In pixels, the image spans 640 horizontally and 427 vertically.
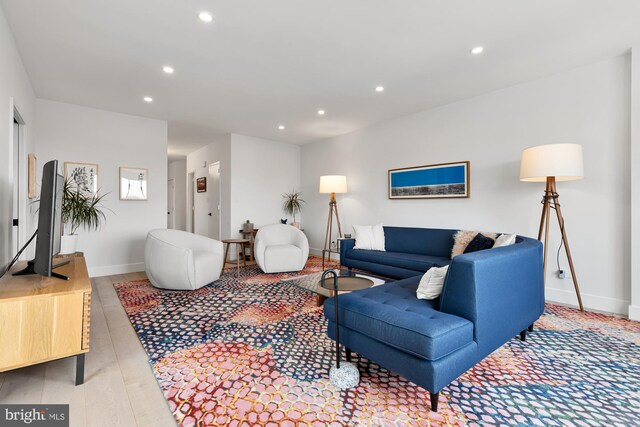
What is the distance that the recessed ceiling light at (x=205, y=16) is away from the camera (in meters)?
2.35

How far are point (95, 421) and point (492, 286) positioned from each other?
2206 mm

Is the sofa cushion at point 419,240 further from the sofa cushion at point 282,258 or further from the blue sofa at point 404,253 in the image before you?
the sofa cushion at point 282,258

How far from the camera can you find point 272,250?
4660 millimetres

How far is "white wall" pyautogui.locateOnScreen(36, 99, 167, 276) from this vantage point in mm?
4312

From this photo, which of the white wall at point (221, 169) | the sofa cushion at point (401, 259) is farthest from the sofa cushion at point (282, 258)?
the white wall at point (221, 169)

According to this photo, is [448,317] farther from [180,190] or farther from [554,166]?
[180,190]

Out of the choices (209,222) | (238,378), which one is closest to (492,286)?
(238,378)

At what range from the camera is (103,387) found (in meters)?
1.77

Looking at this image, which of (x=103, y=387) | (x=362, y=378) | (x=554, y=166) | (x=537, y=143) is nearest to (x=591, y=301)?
(x=554, y=166)

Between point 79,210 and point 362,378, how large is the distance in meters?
4.23

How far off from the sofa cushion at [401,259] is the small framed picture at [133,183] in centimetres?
351

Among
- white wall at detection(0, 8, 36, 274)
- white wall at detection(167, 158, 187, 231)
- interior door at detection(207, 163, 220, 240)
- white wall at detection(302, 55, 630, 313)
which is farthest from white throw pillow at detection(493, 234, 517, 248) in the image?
white wall at detection(167, 158, 187, 231)

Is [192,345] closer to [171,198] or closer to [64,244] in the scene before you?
[64,244]

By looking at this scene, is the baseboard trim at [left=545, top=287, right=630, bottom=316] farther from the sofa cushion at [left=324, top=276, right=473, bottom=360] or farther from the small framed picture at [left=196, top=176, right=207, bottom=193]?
the small framed picture at [left=196, top=176, right=207, bottom=193]
